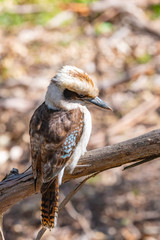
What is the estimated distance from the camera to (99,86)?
A: 25.4 feet

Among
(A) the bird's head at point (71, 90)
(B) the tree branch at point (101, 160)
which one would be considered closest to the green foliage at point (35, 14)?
(A) the bird's head at point (71, 90)

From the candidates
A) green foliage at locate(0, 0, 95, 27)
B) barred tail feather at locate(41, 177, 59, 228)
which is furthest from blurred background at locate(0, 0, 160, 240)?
barred tail feather at locate(41, 177, 59, 228)

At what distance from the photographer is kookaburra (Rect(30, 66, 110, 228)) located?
350cm

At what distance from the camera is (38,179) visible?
349 cm

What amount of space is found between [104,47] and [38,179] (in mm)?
5817

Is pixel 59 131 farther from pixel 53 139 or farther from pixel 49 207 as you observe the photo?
pixel 49 207

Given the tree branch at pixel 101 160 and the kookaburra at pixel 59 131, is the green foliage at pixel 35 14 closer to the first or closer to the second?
the kookaburra at pixel 59 131

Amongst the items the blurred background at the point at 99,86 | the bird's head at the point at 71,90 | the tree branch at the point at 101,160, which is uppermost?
the bird's head at the point at 71,90

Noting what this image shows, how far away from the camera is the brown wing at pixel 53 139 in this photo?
11.5 feet

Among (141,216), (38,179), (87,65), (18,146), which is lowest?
(141,216)

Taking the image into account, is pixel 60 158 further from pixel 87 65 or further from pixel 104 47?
pixel 104 47

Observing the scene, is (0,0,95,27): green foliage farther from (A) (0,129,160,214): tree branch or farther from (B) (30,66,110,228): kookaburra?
(A) (0,129,160,214): tree branch

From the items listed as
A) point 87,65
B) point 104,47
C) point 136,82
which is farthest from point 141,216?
point 104,47

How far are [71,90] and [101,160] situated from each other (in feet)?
2.27
